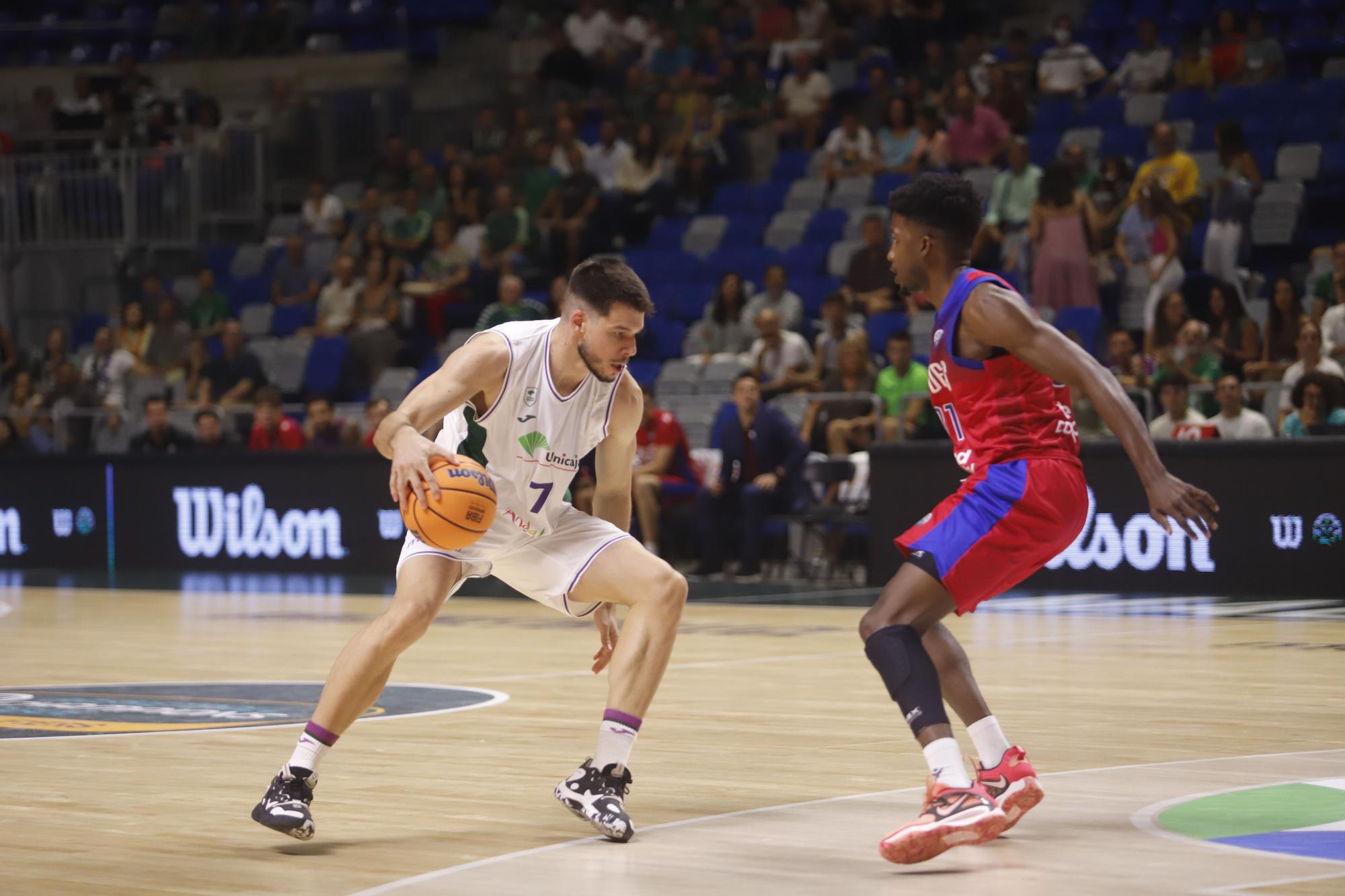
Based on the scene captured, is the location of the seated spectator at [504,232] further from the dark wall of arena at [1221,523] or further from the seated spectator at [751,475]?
the dark wall of arena at [1221,523]

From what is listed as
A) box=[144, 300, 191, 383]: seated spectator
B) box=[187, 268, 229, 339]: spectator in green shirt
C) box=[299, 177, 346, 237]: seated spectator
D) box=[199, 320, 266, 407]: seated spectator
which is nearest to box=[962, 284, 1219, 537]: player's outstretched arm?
box=[199, 320, 266, 407]: seated spectator

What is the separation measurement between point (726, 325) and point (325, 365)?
454cm

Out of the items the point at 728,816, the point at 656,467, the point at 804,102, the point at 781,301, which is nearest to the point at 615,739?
the point at 728,816

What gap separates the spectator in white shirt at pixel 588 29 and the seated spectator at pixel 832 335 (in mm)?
7666

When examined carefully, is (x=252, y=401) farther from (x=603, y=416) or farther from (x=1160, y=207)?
(x=603, y=416)

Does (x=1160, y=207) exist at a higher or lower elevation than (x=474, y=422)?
higher

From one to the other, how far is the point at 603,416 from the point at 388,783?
142 centimetres

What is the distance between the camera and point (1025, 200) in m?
16.9

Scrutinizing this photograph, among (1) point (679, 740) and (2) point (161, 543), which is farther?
(2) point (161, 543)

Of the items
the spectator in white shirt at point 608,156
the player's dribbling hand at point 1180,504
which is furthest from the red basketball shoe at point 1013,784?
the spectator in white shirt at point 608,156

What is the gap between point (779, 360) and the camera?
54.0 ft

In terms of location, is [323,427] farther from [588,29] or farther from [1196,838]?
[1196,838]

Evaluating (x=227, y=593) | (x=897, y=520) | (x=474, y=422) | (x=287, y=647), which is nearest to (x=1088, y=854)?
(x=474, y=422)

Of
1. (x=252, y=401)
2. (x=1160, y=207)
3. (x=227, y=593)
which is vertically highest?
(x=1160, y=207)
